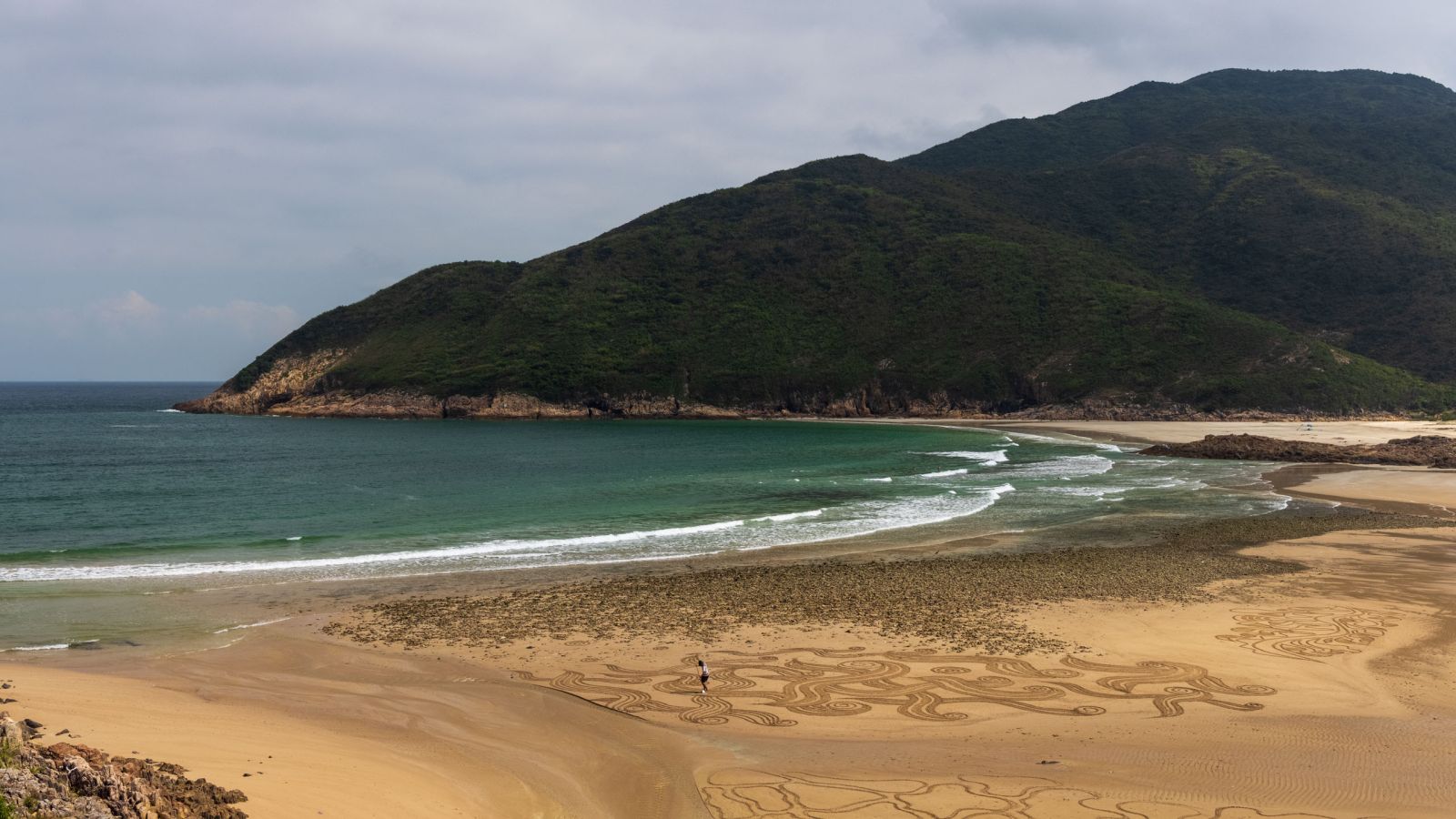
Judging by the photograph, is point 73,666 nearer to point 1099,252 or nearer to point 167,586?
point 167,586

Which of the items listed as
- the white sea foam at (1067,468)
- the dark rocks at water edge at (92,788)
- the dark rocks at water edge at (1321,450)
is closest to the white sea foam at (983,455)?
the white sea foam at (1067,468)

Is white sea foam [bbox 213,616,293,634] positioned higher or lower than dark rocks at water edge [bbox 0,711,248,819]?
lower

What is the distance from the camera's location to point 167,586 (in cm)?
2277

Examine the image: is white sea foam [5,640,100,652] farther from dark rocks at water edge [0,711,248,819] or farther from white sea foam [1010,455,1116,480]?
white sea foam [1010,455,1116,480]

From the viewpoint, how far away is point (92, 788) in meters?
7.15

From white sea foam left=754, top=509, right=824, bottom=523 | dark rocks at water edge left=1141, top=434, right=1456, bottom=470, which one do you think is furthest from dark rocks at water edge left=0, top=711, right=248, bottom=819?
dark rocks at water edge left=1141, top=434, right=1456, bottom=470

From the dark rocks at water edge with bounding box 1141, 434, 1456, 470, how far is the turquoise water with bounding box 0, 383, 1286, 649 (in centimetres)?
504

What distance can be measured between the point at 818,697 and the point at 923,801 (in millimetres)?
3891

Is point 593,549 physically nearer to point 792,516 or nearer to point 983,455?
point 792,516

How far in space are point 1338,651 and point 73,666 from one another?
22.2 metres

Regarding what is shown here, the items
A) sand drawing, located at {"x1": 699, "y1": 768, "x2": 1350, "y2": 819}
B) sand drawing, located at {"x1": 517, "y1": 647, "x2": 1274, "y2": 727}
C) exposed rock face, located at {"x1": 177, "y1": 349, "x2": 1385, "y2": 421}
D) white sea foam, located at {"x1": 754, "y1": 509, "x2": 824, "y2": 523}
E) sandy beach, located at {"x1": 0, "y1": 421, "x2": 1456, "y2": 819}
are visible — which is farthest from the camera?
exposed rock face, located at {"x1": 177, "y1": 349, "x2": 1385, "y2": 421}

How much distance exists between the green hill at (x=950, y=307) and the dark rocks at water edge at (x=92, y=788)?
360 ft

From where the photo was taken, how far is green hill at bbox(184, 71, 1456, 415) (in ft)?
369

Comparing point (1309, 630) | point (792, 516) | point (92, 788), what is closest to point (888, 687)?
point (1309, 630)
